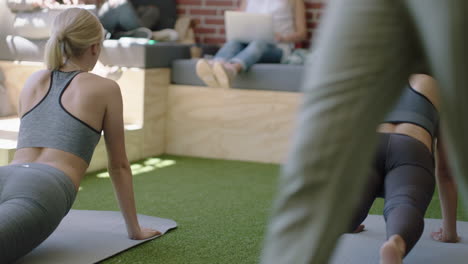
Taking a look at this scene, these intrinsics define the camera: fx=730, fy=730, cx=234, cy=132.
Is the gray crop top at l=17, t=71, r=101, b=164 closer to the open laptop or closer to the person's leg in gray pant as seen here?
the person's leg in gray pant

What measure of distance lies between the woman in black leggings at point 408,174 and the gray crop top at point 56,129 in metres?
0.88

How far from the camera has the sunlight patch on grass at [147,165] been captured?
397cm

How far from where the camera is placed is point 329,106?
0.95m

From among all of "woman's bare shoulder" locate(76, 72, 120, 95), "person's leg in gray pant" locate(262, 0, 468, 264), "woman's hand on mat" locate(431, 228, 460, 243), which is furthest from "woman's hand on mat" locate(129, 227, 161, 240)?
"person's leg in gray pant" locate(262, 0, 468, 264)

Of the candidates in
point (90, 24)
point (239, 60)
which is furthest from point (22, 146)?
point (239, 60)

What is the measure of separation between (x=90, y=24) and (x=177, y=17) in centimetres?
342

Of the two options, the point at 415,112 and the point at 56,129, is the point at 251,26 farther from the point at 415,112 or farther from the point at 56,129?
the point at 56,129

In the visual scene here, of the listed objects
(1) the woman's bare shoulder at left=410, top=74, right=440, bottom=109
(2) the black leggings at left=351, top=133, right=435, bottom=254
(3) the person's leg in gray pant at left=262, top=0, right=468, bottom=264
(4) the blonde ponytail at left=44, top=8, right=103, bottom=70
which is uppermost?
(3) the person's leg in gray pant at left=262, top=0, right=468, bottom=264

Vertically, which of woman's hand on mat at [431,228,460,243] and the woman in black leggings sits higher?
the woman in black leggings

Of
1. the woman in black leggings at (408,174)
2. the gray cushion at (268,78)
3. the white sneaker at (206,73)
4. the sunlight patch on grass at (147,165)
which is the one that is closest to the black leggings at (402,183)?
the woman in black leggings at (408,174)

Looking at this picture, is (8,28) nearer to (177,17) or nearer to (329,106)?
(177,17)

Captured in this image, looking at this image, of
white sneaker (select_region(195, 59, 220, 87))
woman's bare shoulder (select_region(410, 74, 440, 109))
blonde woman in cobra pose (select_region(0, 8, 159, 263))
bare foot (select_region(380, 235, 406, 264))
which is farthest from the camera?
white sneaker (select_region(195, 59, 220, 87))

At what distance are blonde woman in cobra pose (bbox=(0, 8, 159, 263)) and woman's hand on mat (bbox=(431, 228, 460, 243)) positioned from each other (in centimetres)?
104

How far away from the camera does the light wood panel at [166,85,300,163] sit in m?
4.45
